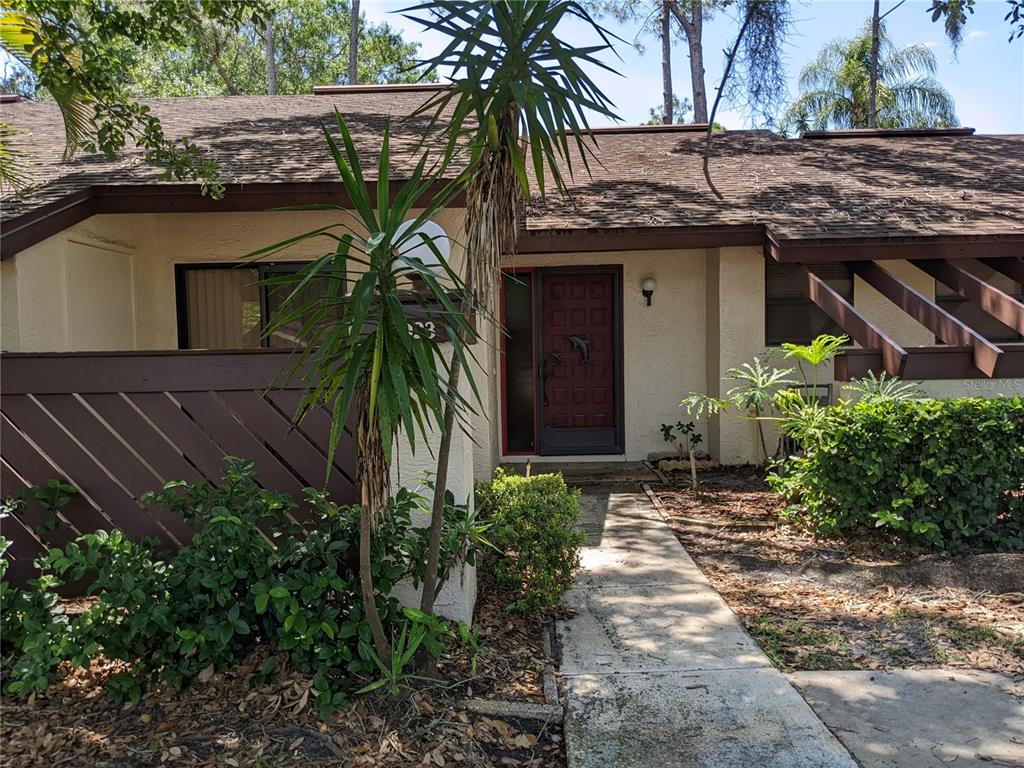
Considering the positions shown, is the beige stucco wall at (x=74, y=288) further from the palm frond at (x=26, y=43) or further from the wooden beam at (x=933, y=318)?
the wooden beam at (x=933, y=318)

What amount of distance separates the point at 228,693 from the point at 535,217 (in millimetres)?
6576

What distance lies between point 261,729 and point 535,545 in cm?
198

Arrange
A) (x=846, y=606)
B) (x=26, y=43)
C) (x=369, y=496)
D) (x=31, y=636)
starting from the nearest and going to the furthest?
(x=369, y=496)
(x=31, y=636)
(x=26, y=43)
(x=846, y=606)

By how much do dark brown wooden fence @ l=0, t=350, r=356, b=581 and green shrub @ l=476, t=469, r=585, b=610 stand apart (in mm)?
1078

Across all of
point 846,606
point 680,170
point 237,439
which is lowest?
point 846,606

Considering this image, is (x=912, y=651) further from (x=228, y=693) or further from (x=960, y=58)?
(x=960, y=58)

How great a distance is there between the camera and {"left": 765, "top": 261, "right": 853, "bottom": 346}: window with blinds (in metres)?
9.90

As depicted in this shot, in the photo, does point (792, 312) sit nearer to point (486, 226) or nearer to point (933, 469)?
point (933, 469)

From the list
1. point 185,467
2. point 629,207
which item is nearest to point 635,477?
point 629,207

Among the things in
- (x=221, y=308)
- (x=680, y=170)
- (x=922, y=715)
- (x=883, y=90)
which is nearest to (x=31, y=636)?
(x=922, y=715)

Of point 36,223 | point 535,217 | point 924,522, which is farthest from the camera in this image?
point 535,217

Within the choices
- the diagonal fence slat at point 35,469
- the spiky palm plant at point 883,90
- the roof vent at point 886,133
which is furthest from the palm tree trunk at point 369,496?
the spiky palm plant at point 883,90

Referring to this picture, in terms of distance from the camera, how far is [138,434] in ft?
14.8

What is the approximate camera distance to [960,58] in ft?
67.1
